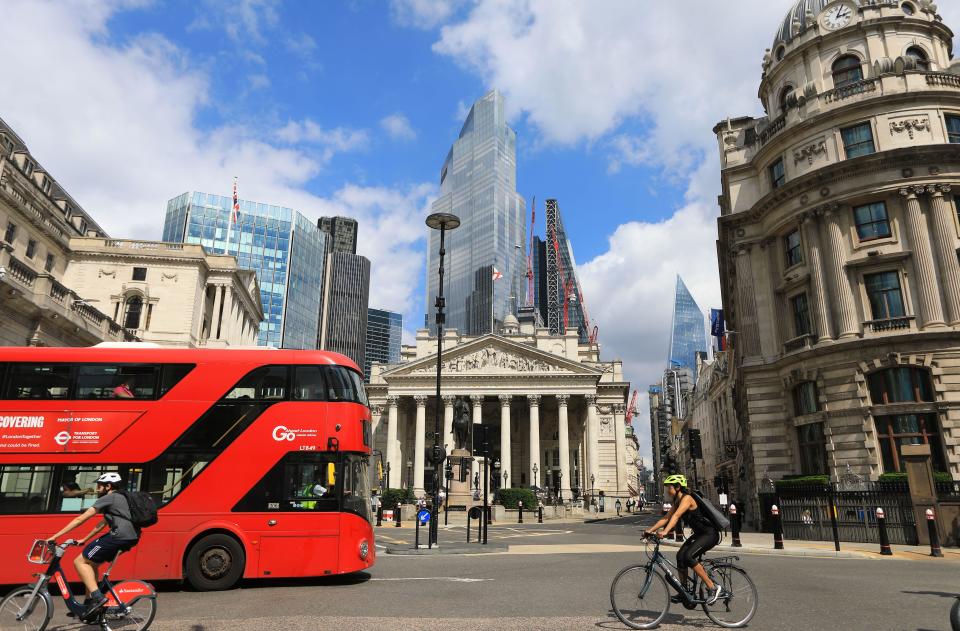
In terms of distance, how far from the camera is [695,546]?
7465 mm

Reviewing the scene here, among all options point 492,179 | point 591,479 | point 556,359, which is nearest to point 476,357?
point 556,359

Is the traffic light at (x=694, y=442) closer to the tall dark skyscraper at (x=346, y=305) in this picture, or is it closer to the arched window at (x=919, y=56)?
the arched window at (x=919, y=56)

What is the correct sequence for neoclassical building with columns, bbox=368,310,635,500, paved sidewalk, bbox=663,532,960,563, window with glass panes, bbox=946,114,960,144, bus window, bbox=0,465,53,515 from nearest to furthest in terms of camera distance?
bus window, bbox=0,465,53,515 → paved sidewalk, bbox=663,532,960,563 → window with glass panes, bbox=946,114,960,144 → neoclassical building with columns, bbox=368,310,635,500

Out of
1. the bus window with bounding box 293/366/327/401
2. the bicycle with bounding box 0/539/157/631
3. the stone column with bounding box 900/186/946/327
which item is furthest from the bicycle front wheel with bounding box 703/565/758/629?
the stone column with bounding box 900/186/946/327

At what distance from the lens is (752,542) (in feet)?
71.8

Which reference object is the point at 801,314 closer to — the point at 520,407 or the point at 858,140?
the point at 858,140

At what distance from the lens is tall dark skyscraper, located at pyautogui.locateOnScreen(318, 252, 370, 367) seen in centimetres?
18388

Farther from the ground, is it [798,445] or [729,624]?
[798,445]

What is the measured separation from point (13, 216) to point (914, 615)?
132ft

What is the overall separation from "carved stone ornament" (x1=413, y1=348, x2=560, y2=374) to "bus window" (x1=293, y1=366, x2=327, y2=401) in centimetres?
5731

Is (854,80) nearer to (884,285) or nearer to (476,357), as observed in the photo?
(884,285)

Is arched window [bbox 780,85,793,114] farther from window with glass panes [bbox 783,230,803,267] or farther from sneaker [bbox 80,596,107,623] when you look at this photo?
sneaker [bbox 80,596,107,623]

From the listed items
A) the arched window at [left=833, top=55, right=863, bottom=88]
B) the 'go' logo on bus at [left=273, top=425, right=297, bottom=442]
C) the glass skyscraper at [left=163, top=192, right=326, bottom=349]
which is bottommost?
the 'go' logo on bus at [left=273, top=425, right=297, bottom=442]

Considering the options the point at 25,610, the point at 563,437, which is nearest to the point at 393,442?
the point at 563,437
